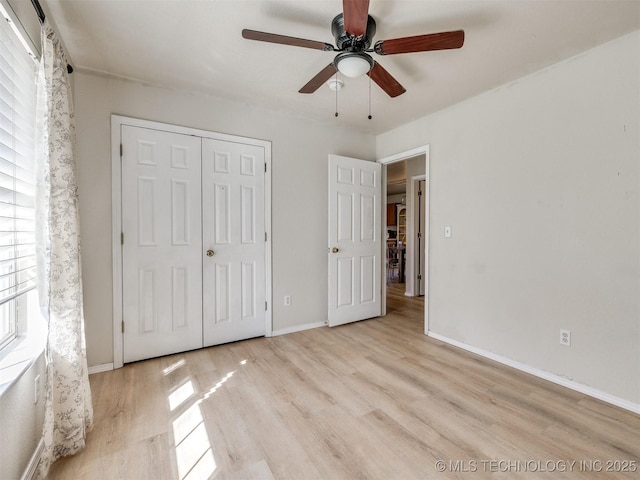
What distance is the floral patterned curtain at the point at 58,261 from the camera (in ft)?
4.89

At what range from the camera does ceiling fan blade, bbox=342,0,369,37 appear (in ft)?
4.33

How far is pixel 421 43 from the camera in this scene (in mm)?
1594

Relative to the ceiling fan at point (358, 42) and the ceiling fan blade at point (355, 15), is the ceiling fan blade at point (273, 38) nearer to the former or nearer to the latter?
the ceiling fan at point (358, 42)

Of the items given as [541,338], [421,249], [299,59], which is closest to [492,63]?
[299,59]

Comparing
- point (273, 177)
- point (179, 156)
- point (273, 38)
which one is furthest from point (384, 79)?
point (179, 156)

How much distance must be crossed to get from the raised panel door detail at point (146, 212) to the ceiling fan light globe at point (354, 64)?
190cm

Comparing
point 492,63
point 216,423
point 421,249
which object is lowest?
point 216,423

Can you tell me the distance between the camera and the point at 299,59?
2.23 metres

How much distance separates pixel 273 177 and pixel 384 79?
159 centimetres

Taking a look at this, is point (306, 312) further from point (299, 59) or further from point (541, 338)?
point (299, 59)

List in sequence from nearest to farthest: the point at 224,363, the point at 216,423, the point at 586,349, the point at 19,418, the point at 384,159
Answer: the point at 19,418 < the point at 216,423 < the point at 586,349 < the point at 224,363 < the point at 384,159

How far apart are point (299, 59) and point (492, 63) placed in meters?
1.49

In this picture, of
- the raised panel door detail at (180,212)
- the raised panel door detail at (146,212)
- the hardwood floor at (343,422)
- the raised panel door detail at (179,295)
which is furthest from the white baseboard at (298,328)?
the raised panel door detail at (146,212)

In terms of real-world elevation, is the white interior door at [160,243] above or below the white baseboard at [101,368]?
above
